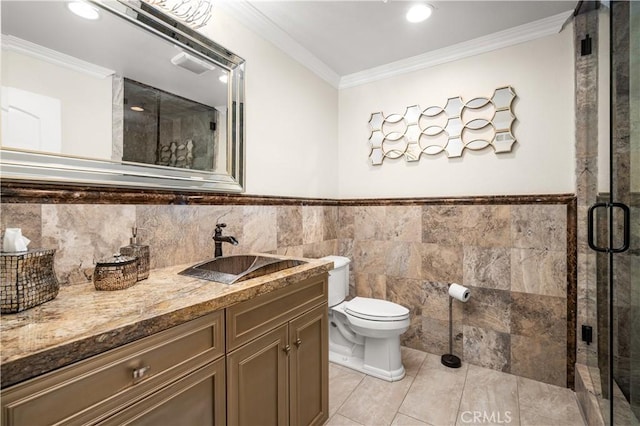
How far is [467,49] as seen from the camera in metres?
2.31

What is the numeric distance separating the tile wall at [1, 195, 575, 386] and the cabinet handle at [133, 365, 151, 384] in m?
0.67

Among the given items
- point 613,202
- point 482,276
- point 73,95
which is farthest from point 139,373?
point 482,276

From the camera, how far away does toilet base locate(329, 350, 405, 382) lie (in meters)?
2.09

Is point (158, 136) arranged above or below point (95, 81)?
below

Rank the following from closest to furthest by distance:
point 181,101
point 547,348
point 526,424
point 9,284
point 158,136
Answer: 1. point 9,284
2. point 158,136
3. point 181,101
4. point 526,424
5. point 547,348

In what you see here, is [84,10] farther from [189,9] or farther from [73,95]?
[189,9]

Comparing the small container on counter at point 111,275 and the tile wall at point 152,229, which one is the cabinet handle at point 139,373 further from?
the tile wall at point 152,229

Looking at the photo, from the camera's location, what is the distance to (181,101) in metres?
1.56

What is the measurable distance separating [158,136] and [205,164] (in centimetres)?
29

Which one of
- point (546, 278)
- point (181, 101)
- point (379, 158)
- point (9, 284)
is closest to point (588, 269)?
point (546, 278)

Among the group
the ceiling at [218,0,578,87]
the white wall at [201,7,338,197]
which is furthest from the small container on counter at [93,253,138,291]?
the ceiling at [218,0,578,87]

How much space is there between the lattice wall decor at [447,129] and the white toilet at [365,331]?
1.14 meters

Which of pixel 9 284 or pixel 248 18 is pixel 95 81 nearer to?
pixel 9 284

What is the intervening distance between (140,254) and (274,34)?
1752mm
